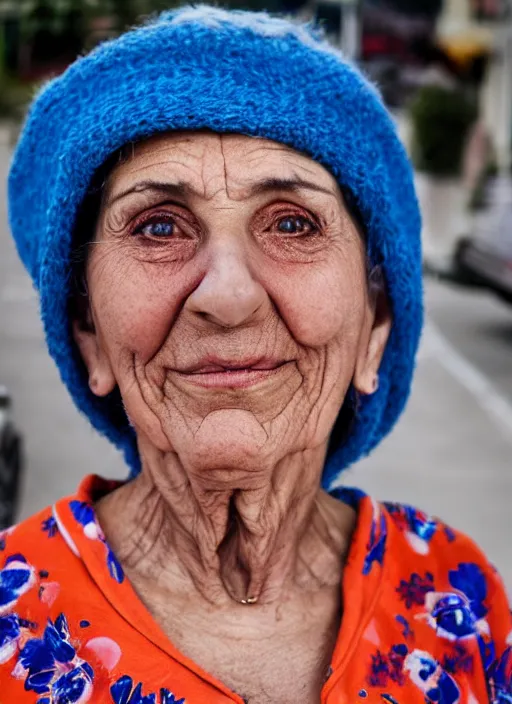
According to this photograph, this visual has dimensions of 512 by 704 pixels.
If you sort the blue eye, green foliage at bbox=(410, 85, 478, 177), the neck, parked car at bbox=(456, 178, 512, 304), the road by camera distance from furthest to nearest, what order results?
green foliage at bbox=(410, 85, 478, 177) < parked car at bbox=(456, 178, 512, 304) < the road < the neck < the blue eye

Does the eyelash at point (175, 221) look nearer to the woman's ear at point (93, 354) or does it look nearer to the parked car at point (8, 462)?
the woman's ear at point (93, 354)

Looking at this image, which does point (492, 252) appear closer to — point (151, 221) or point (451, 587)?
point (451, 587)

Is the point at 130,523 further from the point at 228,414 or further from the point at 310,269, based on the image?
the point at 310,269

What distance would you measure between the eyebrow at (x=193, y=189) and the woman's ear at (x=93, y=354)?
264mm

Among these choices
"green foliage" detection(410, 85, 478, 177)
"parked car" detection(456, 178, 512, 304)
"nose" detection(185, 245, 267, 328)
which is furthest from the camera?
"green foliage" detection(410, 85, 478, 177)

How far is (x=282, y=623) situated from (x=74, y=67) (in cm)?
104

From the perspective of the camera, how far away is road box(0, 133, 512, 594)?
5363mm

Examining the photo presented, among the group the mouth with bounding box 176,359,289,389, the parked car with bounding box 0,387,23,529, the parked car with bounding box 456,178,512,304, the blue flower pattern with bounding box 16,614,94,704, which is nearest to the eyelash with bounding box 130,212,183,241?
the mouth with bounding box 176,359,289,389

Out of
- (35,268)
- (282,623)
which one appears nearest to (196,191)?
(35,268)

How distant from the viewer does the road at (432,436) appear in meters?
5.36

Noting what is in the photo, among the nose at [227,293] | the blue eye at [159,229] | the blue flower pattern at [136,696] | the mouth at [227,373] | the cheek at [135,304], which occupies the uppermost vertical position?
the blue eye at [159,229]

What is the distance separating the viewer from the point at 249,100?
5.02ft

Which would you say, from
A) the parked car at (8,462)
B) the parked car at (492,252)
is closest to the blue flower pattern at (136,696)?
the parked car at (8,462)

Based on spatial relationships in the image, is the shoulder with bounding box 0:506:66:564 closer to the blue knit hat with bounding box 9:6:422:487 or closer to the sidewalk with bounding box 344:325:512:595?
the blue knit hat with bounding box 9:6:422:487
